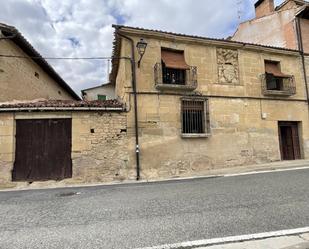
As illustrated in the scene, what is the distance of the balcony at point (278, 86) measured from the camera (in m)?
13.2

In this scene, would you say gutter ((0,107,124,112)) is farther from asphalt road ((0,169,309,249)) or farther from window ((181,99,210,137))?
asphalt road ((0,169,309,249))

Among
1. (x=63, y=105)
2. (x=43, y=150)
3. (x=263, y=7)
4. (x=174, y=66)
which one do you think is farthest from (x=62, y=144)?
(x=263, y=7)

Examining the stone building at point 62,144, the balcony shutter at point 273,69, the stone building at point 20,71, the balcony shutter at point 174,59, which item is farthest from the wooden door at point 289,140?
the stone building at point 20,71

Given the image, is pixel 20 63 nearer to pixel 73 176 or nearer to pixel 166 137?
pixel 73 176

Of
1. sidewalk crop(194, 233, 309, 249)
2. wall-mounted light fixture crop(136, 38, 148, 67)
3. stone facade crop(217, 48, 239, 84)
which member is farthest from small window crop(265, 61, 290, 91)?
sidewalk crop(194, 233, 309, 249)

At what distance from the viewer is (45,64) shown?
14812 mm

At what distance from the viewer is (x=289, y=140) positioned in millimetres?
13953

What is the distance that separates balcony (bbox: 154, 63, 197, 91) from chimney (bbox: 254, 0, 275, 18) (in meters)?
8.23

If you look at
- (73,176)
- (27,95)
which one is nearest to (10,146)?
(73,176)

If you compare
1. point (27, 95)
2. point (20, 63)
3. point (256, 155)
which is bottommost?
point (256, 155)

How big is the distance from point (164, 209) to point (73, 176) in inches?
233

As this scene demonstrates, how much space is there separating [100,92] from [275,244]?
18.4m

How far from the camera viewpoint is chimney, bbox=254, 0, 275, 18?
17.5m

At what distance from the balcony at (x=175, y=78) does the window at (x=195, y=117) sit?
2.14ft
